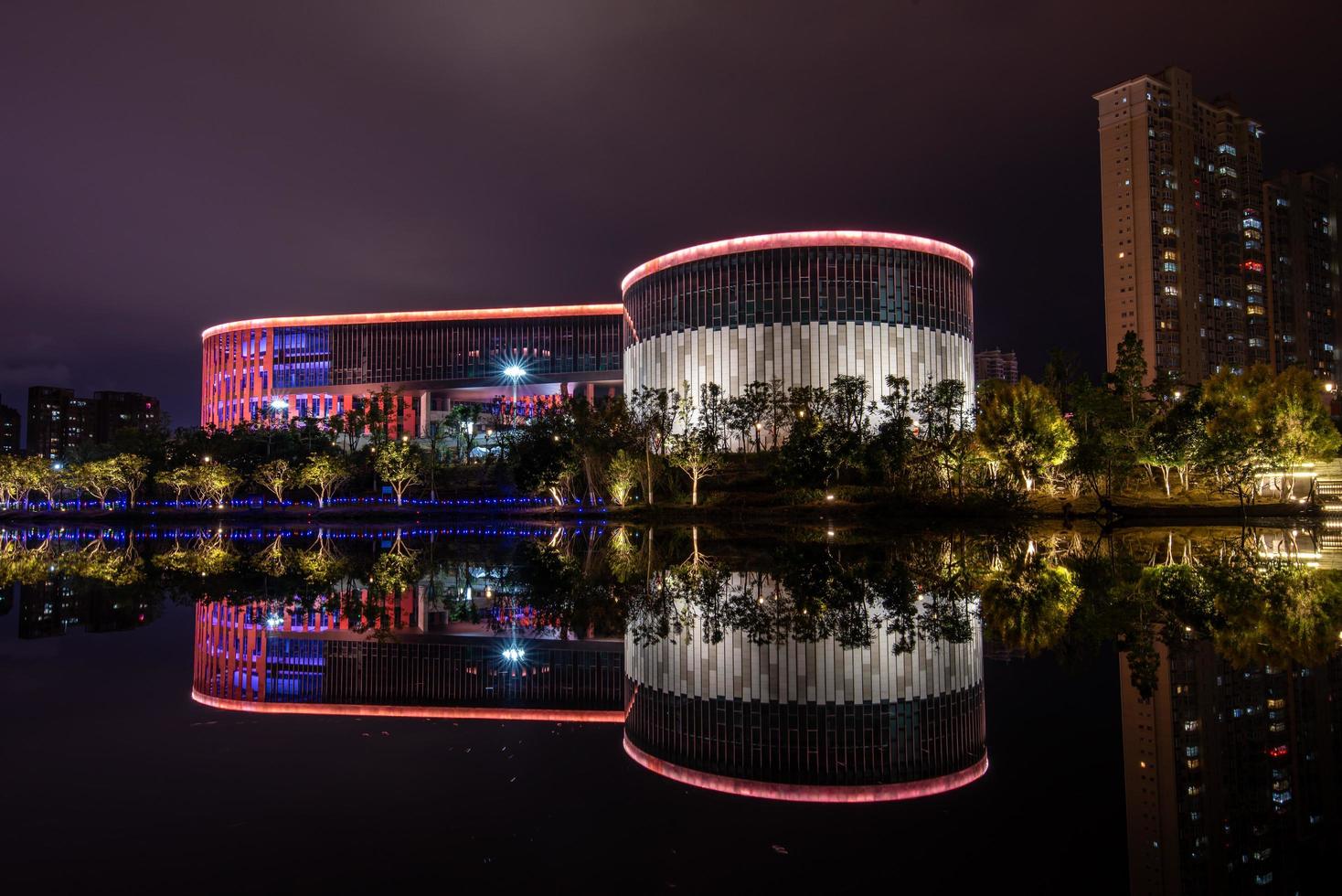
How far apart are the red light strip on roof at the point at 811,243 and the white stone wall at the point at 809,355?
20.9 feet

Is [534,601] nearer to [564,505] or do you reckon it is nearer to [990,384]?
[564,505]

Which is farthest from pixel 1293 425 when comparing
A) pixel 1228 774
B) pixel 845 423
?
pixel 1228 774

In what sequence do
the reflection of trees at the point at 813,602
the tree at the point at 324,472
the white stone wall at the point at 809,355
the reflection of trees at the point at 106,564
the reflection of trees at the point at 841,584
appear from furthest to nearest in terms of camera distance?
the white stone wall at the point at 809,355, the tree at the point at 324,472, the reflection of trees at the point at 106,564, the reflection of trees at the point at 813,602, the reflection of trees at the point at 841,584

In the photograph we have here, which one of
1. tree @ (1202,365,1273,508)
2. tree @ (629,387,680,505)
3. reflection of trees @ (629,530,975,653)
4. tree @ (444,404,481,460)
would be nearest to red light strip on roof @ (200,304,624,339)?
tree @ (444,404,481,460)

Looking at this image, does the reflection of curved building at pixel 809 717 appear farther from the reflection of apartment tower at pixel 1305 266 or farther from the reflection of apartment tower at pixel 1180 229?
the reflection of apartment tower at pixel 1305 266

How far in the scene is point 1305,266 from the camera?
12075 centimetres

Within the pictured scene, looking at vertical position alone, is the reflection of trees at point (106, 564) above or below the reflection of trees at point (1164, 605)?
below

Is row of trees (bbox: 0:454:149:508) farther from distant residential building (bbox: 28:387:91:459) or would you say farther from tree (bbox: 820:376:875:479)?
distant residential building (bbox: 28:387:91:459)

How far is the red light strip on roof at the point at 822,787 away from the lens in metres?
6.06

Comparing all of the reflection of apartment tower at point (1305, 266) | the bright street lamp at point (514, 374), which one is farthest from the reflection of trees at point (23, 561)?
the reflection of apartment tower at point (1305, 266)

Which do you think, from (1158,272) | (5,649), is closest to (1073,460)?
(5,649)

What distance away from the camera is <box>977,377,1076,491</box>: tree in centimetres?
4566

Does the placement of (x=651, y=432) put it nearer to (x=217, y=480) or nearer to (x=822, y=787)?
(x=217, y=480)

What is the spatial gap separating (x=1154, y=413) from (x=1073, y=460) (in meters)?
7.71
